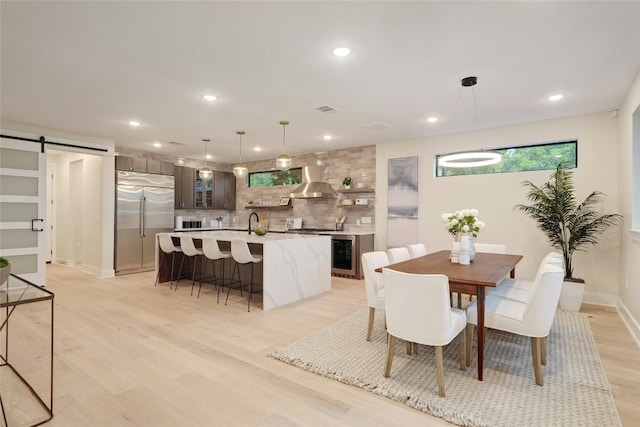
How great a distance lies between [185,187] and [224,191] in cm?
115

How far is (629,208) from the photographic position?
12.6 feet

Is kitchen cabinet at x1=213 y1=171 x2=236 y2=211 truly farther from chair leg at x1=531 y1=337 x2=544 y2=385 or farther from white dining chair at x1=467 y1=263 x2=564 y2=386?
chair leg at x1=531 y1=337 x2=544 y2=385

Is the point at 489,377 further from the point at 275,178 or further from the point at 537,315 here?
the point at 275,178

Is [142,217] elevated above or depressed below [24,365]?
above

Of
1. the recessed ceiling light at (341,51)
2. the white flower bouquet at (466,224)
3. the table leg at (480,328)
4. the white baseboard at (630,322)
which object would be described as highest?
the recessed ceiling light at (341,51)

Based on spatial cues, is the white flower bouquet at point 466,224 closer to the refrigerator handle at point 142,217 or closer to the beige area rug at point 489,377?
the beige area rug at point 489,377

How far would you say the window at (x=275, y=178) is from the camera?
26.3 feet

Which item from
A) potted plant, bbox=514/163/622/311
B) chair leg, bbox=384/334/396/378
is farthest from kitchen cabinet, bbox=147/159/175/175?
potted plant, bbox=514/163/622/311

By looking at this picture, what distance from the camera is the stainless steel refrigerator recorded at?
6.49 metres

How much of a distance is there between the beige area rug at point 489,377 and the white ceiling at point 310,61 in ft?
8.56

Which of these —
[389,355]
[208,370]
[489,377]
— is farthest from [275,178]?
[489,377]

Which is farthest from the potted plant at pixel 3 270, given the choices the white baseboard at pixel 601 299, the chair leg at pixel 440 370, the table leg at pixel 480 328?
the white baseboard at pixel 601 299

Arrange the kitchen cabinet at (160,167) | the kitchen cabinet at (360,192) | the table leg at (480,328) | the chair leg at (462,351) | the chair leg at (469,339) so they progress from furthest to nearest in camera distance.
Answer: the kitchen cabinet at (160,167) < the kitchen cabinet at (360,192) < the chair leg at (469,339) < the chair leg at (462,351) < the table leg at (480,328)

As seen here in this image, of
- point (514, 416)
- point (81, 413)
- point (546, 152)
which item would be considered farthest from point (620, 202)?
point (81, 413)
